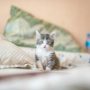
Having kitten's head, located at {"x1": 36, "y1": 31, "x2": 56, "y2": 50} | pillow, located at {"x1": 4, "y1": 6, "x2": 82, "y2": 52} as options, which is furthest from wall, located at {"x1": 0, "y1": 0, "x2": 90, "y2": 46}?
kitten's head, located at {"x1": 36, "y1": 31, "x2": 56, "y2": 50}

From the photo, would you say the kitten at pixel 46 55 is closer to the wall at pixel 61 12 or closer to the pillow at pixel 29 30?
the pillow at pixel 29 30

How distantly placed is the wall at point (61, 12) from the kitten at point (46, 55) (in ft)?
2.24

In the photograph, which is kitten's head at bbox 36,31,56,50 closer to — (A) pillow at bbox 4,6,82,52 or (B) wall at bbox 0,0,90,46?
(A) pillow at bbox 4,6,82,52

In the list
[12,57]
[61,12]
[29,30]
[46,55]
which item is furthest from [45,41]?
[61,12]

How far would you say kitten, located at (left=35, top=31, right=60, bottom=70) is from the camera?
119cm

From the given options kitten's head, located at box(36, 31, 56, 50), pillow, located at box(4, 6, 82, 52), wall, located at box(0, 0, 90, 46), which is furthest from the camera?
wall, located at box(0, 0, 90, 46)

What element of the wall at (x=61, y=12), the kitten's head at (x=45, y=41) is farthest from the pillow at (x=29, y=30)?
the kitten's head at (x=45, y=41)

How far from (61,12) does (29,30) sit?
1.28 feet

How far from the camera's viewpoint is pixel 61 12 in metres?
1.92

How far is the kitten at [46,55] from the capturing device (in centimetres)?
119

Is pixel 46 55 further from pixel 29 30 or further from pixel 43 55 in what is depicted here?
pixel 29 30

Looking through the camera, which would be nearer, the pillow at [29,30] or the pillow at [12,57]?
the pillow at [12,57]

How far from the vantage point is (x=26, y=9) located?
1892 millimetres

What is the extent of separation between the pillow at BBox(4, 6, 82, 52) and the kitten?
18.8 inches
